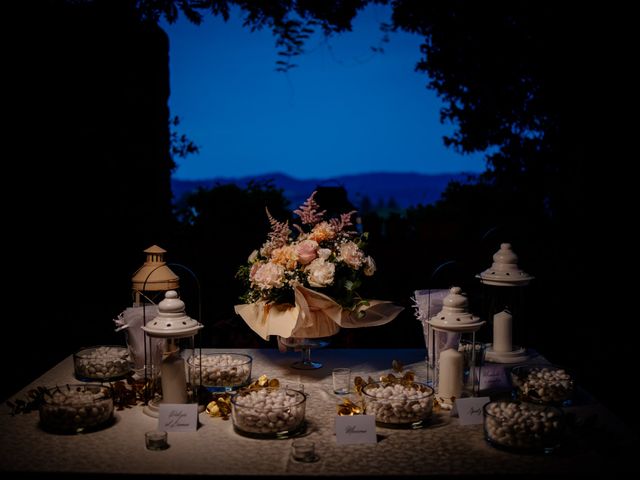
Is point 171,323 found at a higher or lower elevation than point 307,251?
lower

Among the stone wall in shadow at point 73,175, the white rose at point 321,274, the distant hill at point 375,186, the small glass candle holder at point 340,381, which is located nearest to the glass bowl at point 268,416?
the small glass candle holder at point 340,381

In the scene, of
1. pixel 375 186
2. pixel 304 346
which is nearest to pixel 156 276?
pixel 304 346

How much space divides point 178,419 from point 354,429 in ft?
1.58

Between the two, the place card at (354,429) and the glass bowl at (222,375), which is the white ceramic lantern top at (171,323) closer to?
the glass bowl at (222,375)

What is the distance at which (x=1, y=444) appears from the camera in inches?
68.7

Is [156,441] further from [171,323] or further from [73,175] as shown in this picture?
[73,175]

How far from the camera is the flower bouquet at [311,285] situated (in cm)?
223

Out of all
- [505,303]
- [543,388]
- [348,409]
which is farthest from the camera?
[505,303]

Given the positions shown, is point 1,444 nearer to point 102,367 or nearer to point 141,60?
point 102,367

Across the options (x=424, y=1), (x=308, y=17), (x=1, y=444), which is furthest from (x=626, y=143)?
(x=1, y=444)

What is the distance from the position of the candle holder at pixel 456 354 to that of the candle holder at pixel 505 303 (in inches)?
14.7

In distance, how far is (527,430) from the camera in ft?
5.47

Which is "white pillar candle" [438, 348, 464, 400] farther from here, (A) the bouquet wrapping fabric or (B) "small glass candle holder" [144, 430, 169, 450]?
(B) "small glass candle holder" [144, 430, 169, 450]

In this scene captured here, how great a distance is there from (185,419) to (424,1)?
4090mm
